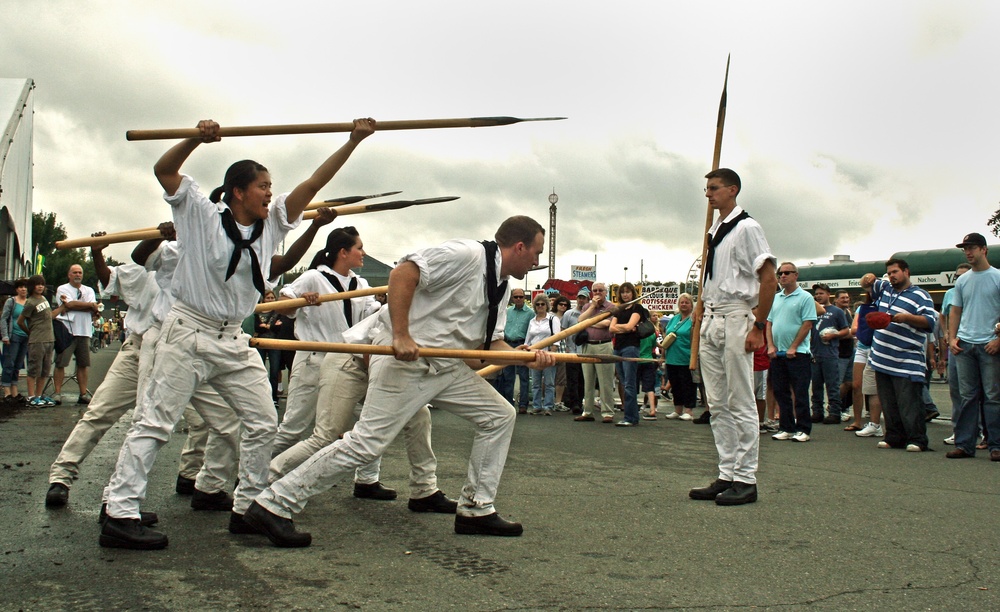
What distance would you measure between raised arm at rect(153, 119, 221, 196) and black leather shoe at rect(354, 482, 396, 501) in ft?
8.15

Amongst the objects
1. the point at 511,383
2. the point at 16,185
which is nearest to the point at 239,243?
the point at 511,383

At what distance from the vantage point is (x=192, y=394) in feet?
15.7

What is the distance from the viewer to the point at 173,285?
4.70 m

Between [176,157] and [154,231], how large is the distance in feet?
4.23

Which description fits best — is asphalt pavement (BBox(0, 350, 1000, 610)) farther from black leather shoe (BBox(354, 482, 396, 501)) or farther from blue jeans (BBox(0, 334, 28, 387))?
blue jeans (BBox(0, 334, 28, 387))

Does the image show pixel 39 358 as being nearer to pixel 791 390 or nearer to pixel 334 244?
pixel 334 244

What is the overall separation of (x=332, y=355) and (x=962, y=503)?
4359 mm

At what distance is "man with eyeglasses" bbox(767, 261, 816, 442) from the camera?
10.4 m

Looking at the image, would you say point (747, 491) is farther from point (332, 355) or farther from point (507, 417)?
point (332, 355)

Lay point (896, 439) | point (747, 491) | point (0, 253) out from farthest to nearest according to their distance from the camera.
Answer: point (0, 253), point (896, 439), point (747, 491)

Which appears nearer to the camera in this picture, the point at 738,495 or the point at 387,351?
the point at 387,351

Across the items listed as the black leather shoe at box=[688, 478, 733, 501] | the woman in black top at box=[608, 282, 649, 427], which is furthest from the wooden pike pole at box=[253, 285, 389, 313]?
the woman in black top at box=[608, 282, 649, 427]

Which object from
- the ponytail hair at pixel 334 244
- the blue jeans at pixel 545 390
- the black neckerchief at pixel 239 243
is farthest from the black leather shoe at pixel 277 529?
the blue jeans at pixel 545 390

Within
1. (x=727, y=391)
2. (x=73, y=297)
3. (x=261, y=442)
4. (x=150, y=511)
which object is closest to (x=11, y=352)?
(x=73, y=297)
